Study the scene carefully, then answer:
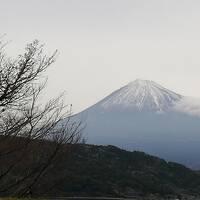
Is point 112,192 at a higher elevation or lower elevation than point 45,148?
higher

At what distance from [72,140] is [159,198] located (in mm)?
157400

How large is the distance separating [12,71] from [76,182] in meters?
158

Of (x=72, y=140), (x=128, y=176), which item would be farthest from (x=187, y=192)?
(x=72, y=140)

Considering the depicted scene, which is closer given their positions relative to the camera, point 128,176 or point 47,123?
point 47,123

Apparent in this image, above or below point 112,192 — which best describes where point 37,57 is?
below

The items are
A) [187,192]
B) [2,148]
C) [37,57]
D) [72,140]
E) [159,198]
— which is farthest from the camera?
[187,192]

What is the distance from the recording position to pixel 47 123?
17250 millimetres

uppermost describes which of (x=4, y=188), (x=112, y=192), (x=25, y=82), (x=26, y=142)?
(x=112, y=192)

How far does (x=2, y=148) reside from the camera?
1562 cm

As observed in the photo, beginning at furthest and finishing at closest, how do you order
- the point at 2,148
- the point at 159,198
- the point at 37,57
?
the point at 159,198 < the point at 37,57 < the point at 2,148

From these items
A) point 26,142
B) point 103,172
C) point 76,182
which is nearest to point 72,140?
point 26,142

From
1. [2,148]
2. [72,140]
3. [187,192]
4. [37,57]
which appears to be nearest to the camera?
[2,148]

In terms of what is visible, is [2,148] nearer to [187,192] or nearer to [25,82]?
[25,82]

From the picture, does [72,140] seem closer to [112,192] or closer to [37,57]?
[37,57]
